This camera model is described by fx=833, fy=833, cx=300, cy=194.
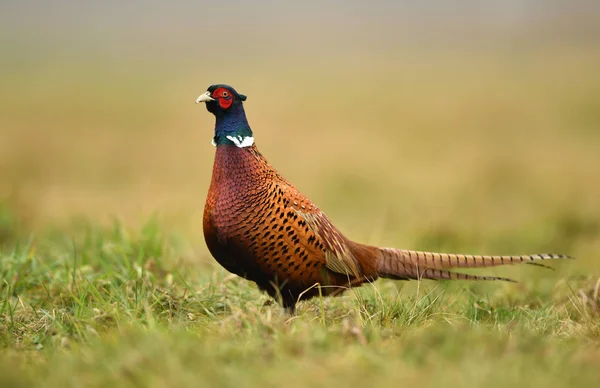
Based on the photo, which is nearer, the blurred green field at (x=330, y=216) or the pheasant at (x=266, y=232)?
the blurred green field at (x=330, y=216)

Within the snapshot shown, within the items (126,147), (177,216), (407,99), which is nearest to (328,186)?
(177,216)

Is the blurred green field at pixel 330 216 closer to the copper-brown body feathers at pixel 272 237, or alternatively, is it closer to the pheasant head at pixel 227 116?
the copper-brown body feathers at pixel 272 237

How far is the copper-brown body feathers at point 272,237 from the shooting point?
168 inches

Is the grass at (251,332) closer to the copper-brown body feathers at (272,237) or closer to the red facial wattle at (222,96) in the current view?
the copper-brown body feathers at (272,237)


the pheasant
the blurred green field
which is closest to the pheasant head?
the pheasant

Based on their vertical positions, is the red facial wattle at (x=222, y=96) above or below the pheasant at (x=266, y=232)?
above

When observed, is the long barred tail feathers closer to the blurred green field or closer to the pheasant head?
the blurred green field

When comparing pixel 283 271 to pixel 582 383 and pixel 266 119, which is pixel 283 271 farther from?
pixel 266 119

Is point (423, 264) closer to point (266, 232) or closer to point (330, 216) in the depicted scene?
point (266, 232)

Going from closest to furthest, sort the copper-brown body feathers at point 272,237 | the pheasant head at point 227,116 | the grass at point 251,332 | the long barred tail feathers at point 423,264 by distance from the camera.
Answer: the grass at point 251,332 → the copper-brown body feathers at point 272,237 → the pheasant head at point 227,116 → the long barred tail feathers at point 423,264

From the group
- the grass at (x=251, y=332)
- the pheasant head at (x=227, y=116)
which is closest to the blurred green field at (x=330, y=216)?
the grass at (x=251, y=332)

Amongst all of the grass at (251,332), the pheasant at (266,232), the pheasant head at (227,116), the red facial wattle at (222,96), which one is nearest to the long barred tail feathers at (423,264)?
the pheasant at (266,232)

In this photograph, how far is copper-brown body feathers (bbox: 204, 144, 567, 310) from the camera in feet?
14.0

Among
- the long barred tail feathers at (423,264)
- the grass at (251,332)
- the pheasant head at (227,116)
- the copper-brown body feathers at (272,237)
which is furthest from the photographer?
the long barred tail feathers at (423,264)
